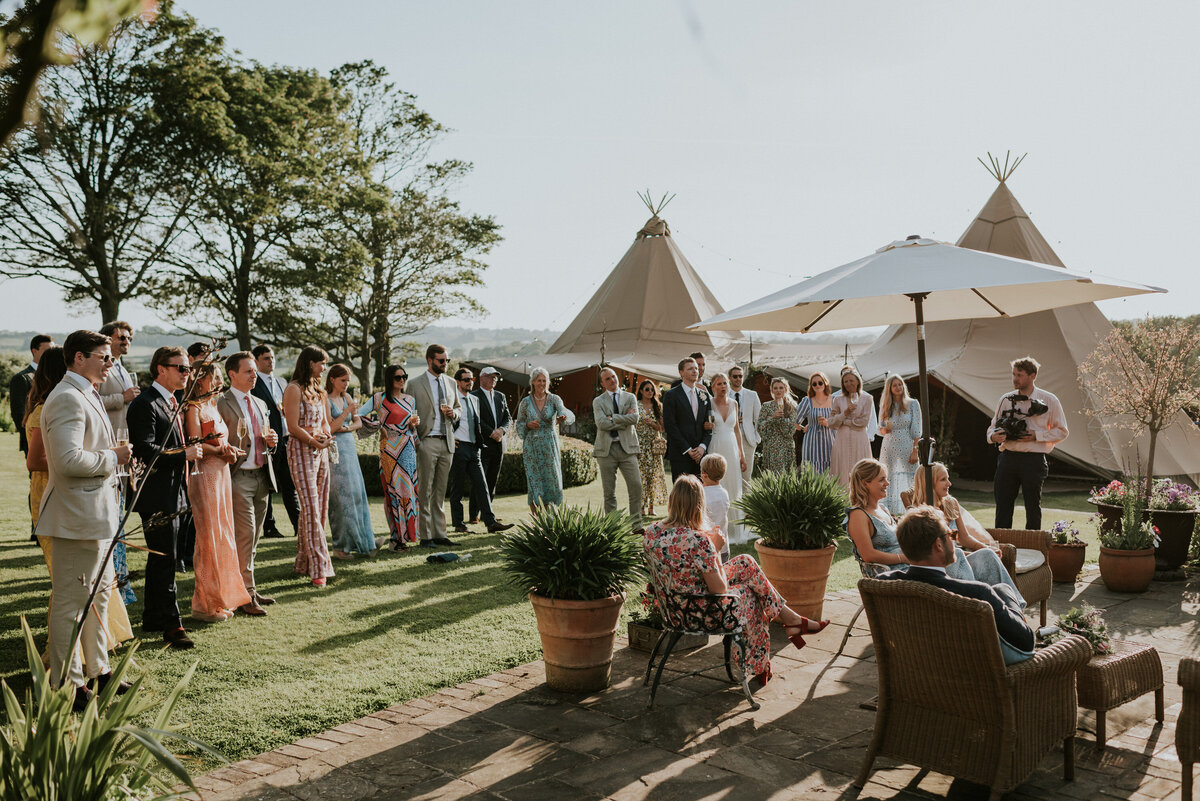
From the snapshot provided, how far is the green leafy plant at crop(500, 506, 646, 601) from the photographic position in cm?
470

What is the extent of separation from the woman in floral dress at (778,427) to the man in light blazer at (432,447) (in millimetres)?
3561

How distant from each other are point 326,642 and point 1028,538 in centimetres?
474

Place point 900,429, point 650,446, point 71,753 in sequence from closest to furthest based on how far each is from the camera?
point 71,753 → point 900,429 → point 650,446

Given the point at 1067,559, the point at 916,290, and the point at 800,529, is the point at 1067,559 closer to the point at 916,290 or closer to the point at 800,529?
the point at 800,529

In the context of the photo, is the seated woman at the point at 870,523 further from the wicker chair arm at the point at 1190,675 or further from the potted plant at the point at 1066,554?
the potted plant at the point at 1066,554

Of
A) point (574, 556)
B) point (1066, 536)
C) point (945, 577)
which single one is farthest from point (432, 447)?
point (945, 577)

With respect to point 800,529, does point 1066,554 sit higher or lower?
lower

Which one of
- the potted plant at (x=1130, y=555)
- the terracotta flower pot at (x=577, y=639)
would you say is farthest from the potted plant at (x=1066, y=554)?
the terracotta flower pot at (x=577, y=639)

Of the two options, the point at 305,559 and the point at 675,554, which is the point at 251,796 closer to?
the point at 675,554

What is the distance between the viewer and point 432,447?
8.77 metres

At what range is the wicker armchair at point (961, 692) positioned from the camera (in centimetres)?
328

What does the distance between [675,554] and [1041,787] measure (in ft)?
6.15

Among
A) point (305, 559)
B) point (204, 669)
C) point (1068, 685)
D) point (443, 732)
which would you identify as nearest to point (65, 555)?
point (204, 669)

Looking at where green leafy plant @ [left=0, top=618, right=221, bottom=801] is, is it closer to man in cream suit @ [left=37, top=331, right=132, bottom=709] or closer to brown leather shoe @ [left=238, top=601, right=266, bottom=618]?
man in cream suit @ [left=37, top=331, right=132, bottom=709]
